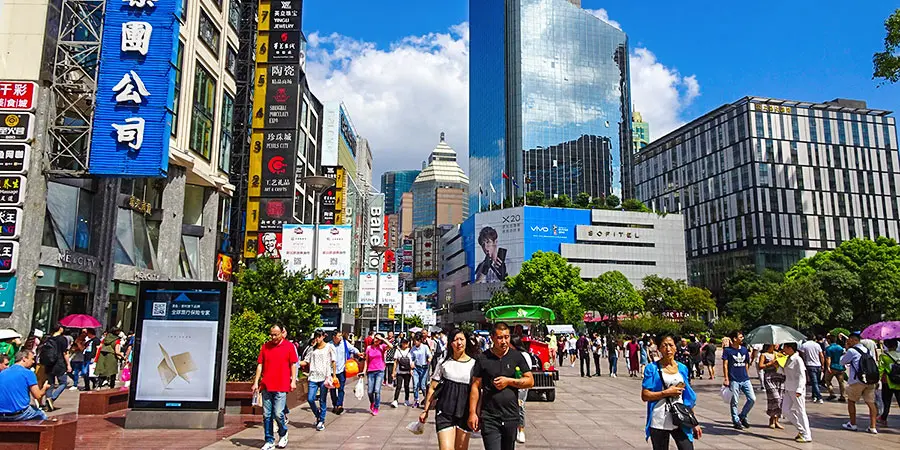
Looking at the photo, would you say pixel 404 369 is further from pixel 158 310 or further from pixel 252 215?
pixel 252 215

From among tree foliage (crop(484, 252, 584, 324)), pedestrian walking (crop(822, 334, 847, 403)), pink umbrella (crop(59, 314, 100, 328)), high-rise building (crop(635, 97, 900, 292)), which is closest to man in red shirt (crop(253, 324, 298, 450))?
pedestrian walking (crop(822, 334, 847, 403))

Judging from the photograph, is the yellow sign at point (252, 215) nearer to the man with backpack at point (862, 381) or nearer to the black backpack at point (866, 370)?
the man with backpack at point (862, 381)

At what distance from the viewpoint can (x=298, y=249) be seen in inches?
957

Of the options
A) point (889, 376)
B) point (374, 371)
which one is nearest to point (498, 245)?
point (374, 371)

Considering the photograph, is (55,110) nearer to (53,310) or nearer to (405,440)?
(53,310)

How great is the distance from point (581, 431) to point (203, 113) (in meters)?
28.2

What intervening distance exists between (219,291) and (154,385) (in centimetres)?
190

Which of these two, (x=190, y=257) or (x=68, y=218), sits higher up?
(x=68, y=218)

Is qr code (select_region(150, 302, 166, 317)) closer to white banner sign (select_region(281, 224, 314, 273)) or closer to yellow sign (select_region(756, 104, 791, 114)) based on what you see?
white banner sign (select_region(281, 224, 314, 273))

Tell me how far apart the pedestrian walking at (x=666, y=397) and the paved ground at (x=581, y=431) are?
362 cm

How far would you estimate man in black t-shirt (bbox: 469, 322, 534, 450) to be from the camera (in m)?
6.04

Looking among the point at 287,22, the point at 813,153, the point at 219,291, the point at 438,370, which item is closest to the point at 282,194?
the point at 287,22

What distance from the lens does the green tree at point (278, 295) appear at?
21609 millimetres

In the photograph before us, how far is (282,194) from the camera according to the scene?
125 ft
